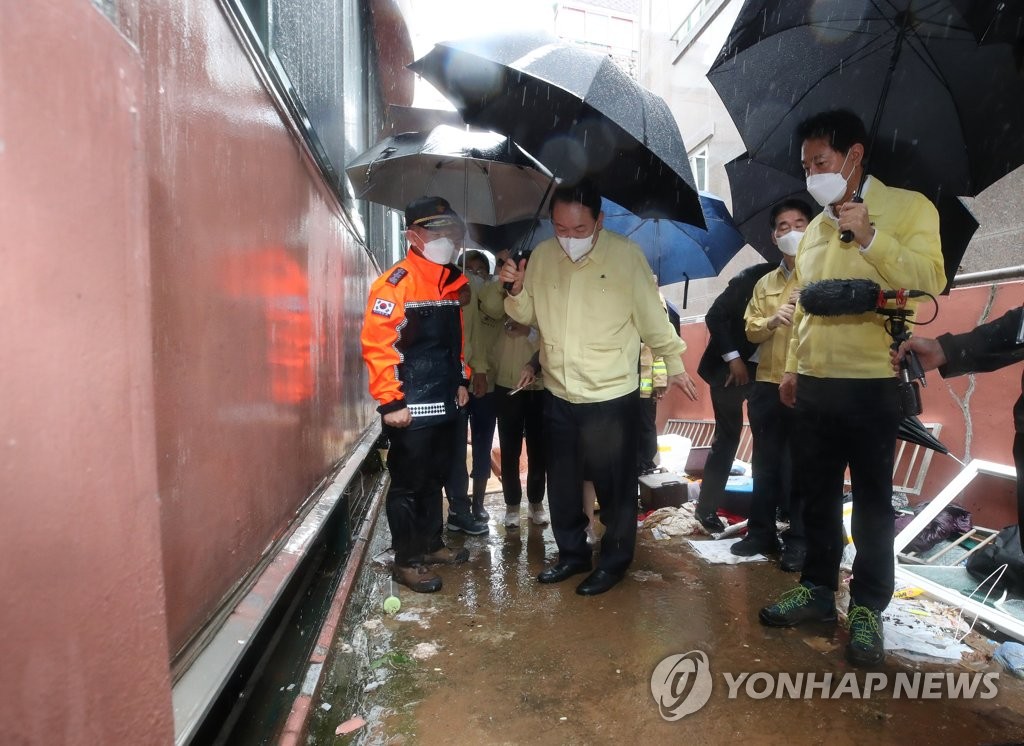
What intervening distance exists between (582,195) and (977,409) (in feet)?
10.9

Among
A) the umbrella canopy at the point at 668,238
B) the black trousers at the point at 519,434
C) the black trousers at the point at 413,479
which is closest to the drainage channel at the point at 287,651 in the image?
the black trousers at the point at 413,479

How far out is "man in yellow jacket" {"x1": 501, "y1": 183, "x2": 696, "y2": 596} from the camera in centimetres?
312

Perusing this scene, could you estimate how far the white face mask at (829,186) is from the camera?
2490mm

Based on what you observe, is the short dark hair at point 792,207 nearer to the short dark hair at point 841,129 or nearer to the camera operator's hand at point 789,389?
the short dark hair at point 841,129

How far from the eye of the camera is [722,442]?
4180 millimetres

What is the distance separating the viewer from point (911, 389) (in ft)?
7.72

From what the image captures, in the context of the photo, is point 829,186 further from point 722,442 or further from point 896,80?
point 722,442

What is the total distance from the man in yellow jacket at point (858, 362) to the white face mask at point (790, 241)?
0.83 m

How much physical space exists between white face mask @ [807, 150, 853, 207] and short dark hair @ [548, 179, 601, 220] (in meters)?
1.02

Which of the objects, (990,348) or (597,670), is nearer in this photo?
(990,348)

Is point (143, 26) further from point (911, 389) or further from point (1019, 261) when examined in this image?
point (1019, 261)

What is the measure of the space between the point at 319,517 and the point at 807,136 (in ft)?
9.47

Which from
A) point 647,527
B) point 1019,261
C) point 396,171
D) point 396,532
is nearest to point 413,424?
point 396,532

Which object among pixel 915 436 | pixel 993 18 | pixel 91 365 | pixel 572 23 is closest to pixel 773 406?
pixel 915 436
